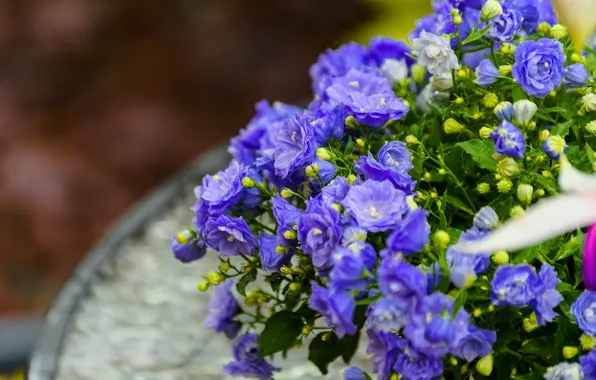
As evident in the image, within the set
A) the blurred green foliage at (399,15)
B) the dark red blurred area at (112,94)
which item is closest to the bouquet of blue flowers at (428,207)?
the blurred green foliage at (399,15)

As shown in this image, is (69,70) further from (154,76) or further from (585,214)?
(585,214)

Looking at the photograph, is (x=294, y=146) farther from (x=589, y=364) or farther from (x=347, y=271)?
(x=589, y=364)

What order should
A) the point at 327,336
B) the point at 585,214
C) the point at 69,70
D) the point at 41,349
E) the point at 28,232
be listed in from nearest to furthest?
the point at 585,214 → the point at 327,336 → the point at 41,349 → the point at 28,232 → the point at 69,70

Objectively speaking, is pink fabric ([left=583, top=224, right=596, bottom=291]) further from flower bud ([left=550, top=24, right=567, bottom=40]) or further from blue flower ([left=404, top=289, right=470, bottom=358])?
flower bud ([left=550, top=24, right=567, bottom=40])

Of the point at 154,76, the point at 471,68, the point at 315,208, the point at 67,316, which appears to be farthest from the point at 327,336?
the point at 154,76

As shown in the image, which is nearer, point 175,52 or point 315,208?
point 315,208

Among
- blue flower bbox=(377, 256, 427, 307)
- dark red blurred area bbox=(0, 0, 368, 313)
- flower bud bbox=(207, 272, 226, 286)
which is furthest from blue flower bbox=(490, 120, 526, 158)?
dark red blurred area bbox=(0, 0, 368, 313)
